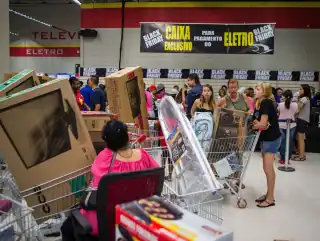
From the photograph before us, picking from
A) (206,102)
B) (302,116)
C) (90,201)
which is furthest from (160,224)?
(302,116)

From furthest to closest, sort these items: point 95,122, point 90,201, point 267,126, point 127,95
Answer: point 267,126 < point 127,95 < point 95,122 < point 90,201

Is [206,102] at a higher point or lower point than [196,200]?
higher

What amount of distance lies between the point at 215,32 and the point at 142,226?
482 inches

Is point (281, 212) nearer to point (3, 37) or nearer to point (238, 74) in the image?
point (3, 37)

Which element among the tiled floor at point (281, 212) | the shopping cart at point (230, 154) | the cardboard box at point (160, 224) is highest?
the cardboard box at point (160, 224)

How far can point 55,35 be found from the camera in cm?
2030

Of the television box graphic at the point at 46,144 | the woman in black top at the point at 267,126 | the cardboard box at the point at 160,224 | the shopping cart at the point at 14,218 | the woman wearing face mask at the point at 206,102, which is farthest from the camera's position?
the woman wearing face mask at the point at 206,102

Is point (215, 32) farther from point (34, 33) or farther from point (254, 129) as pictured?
point (34, 33)

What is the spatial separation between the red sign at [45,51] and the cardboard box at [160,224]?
64.2 ft

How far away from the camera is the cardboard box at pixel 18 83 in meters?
2.75

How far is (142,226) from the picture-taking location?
115 centimetres

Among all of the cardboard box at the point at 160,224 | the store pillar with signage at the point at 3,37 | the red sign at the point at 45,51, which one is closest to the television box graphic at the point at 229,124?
the cardboard box at the point at 160,224

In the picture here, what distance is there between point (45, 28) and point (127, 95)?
60.7 feet

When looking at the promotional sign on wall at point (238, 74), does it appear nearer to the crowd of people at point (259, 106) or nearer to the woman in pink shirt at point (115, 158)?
the crowd of people at point (259, 106)
